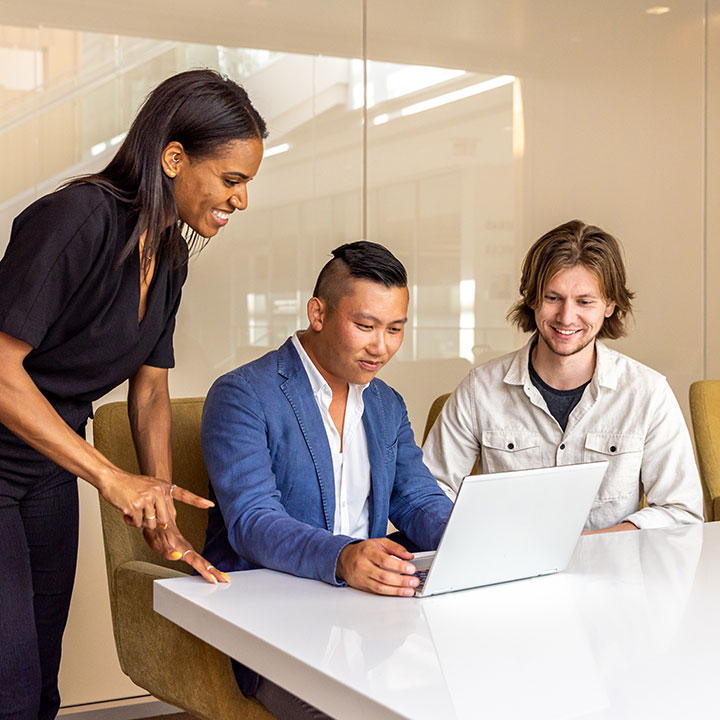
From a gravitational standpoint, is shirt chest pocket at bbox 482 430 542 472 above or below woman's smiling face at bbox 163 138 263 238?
below

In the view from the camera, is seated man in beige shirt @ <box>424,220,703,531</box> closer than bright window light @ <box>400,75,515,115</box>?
Yes

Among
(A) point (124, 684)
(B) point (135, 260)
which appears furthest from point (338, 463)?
(A) point (124, 684)

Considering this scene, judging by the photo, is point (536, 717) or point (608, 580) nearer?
point (536, 717)

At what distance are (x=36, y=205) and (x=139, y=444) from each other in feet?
1.81

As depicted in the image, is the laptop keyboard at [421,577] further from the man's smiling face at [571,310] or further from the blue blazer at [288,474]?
the man's smiling face at [571,310]

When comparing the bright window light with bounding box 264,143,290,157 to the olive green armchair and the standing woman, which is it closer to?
the olive green armchair

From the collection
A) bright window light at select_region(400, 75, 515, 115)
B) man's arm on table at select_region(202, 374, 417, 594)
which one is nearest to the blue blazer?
man's arm on table at select_region(202, 374, 417, 594)

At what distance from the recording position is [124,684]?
10.8 feet

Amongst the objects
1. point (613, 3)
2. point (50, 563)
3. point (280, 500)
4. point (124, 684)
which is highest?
point (613, 3)

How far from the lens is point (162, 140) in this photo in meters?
1.78

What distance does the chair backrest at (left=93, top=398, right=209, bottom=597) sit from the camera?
204 cm

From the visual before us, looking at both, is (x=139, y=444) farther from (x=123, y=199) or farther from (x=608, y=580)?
(x=608, y=580)

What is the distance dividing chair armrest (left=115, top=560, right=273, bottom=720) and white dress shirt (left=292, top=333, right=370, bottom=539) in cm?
34

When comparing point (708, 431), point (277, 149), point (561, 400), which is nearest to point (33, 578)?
point (561, 400)
